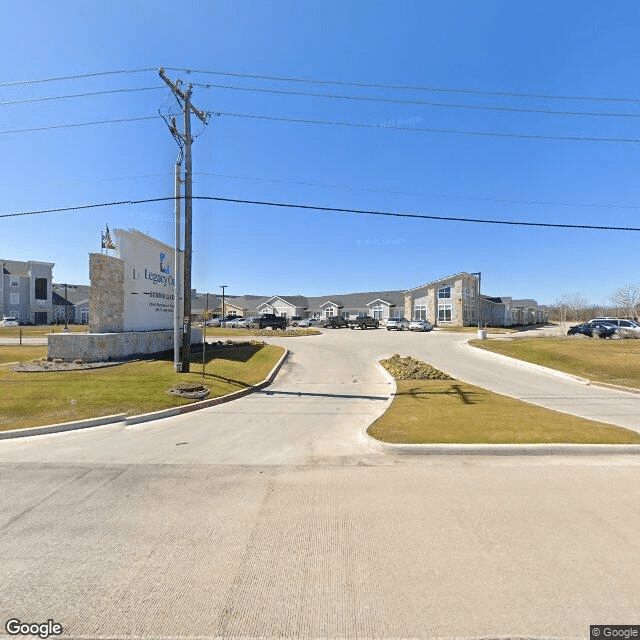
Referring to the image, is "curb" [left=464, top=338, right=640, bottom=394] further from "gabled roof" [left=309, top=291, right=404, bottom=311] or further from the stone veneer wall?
"gabled roof" [left=309, top=291, right=404, bottom=311]

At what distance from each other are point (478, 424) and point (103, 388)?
9968mm

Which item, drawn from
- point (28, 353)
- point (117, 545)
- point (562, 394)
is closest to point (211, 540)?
point (117, 545)

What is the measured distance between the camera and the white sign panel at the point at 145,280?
16.7m

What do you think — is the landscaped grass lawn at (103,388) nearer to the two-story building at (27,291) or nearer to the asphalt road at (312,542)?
the asphalt road at (312,542)

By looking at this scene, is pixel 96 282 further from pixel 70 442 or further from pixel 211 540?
pixel 211 540

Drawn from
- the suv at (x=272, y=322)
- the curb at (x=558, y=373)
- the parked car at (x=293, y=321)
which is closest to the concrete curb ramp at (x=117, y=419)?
the curb at (x=558, y=373)

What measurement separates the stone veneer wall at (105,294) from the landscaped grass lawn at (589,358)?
65.4ft

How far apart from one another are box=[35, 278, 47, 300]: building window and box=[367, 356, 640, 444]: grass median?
245 feet

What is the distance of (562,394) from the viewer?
1200 cm

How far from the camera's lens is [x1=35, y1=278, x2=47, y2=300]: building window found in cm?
6433

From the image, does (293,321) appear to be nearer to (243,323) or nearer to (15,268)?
(243,323)

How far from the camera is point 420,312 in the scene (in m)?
61.6

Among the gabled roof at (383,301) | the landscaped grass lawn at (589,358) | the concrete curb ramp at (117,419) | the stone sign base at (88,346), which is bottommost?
the concrete curb ramp at (117,419)

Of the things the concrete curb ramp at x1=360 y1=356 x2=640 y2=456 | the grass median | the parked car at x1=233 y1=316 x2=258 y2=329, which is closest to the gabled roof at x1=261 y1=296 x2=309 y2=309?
the parked car at x1=233 y1=316 x2=258 y2=329
